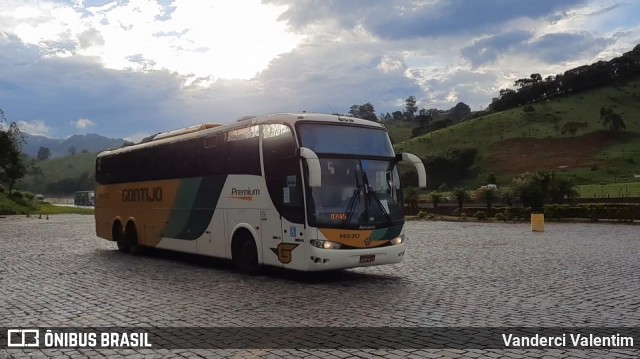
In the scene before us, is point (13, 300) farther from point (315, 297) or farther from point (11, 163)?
point (11, 163)

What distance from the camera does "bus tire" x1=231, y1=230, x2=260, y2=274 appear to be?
43.7 ft

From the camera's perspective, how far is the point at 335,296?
1050 cm

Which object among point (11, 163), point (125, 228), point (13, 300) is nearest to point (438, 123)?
point (11, 163)

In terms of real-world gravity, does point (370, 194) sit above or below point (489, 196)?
above

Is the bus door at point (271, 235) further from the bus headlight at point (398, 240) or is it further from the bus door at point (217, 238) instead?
the bus headlight at point (398, 240)

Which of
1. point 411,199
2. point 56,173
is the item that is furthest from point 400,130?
point 56,173

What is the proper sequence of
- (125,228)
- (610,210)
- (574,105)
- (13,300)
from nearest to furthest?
(13,300) → (125,228) → (610,210) → (574,105)

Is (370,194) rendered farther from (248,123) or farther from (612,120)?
(612,120)

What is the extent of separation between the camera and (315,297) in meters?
10.4

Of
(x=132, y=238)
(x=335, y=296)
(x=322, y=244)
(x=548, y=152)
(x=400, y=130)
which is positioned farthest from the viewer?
(x=400, y=130)

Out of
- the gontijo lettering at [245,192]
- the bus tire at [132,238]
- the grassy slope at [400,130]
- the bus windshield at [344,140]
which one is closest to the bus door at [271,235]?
the gontijo lettering at [245,192]

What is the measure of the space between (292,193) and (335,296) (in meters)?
2.60

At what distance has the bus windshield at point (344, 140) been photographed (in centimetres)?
1230

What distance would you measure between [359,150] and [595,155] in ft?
290
